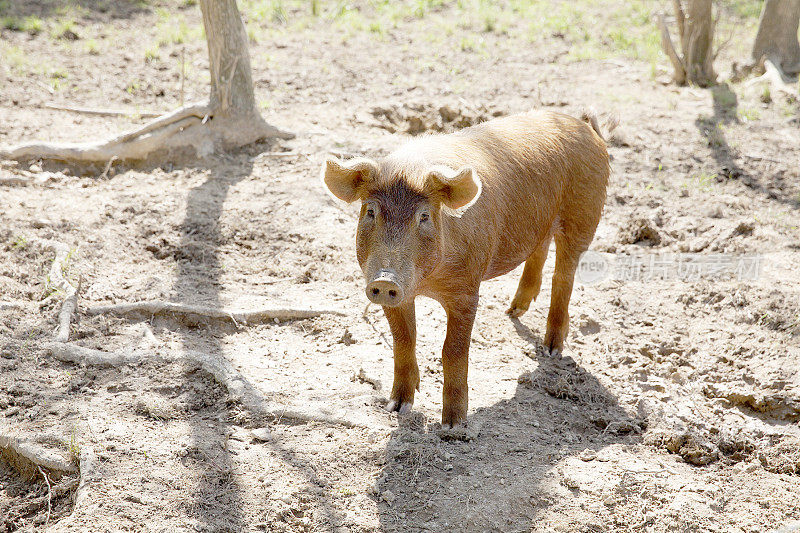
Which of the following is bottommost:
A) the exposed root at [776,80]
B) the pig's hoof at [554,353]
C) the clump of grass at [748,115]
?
the pig's hoof at [554,353]

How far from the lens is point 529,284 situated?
576 centimetres

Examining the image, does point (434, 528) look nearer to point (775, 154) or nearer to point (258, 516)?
point (258, 516)

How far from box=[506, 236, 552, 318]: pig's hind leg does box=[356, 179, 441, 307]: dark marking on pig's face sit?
1810 millimetres

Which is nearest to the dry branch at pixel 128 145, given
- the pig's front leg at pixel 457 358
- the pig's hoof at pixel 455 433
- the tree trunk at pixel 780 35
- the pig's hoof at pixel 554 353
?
the pig's hoof at pixel 554 353

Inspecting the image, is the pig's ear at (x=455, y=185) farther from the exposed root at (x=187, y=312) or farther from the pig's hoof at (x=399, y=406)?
the exposed root at (x=187, y=312)

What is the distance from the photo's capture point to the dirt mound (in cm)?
854

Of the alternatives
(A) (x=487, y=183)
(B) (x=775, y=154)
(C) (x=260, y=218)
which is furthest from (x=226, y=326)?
(B) (x=775, y=154)

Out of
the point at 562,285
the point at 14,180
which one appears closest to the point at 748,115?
the point at 562,285

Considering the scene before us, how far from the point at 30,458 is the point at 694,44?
369 inches

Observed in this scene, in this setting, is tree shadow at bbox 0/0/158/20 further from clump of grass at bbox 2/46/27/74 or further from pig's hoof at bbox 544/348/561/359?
pig's hoof at bbox 544/348/561/359

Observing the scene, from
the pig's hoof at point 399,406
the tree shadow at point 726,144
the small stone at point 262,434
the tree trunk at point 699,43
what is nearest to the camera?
the small stone at point 262,434

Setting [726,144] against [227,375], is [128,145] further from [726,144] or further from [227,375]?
[726,144]

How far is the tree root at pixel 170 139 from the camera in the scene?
23.9 feet

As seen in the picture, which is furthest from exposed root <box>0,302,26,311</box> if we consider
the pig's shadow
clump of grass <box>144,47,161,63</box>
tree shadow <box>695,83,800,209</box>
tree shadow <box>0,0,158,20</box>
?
tree shadow <box>0,0,158,20</box>
